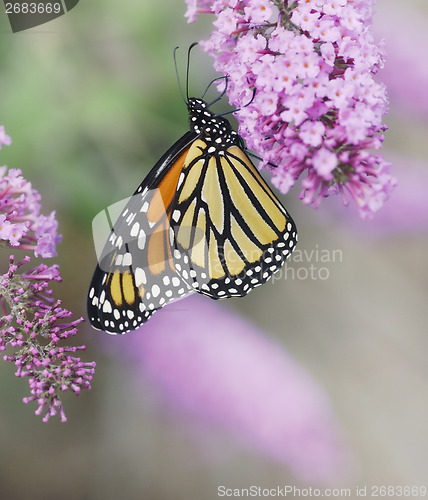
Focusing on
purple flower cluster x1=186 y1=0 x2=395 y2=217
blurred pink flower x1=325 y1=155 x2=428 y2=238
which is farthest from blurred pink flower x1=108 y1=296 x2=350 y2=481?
purple flower cluster x1=186 y1=0 x2=395 y2=217

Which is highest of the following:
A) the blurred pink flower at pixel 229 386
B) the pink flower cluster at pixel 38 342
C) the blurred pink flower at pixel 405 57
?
the blurred pink flower at pixel 405 57

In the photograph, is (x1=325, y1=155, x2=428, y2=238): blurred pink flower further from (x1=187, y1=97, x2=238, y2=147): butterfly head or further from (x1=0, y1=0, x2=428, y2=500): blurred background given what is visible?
(x1=187, y1=97, x2=238, y2=147): butterfly head

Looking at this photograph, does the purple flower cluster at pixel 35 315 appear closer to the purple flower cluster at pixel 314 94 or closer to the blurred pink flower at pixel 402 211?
the purple flower cluster at pixel 314 94

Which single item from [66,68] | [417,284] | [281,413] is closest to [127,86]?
[66,68]

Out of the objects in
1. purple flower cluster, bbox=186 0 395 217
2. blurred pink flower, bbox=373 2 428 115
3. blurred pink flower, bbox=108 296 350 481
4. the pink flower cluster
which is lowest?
blurred pink flower, bbox=108 296 350 481

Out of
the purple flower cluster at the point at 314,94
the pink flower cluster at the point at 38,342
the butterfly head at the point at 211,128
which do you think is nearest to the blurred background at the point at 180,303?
the butterfly head at the point at 211,128

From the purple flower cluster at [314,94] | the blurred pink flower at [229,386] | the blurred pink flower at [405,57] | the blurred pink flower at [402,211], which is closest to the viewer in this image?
the purple flower cluster at [314,94]
